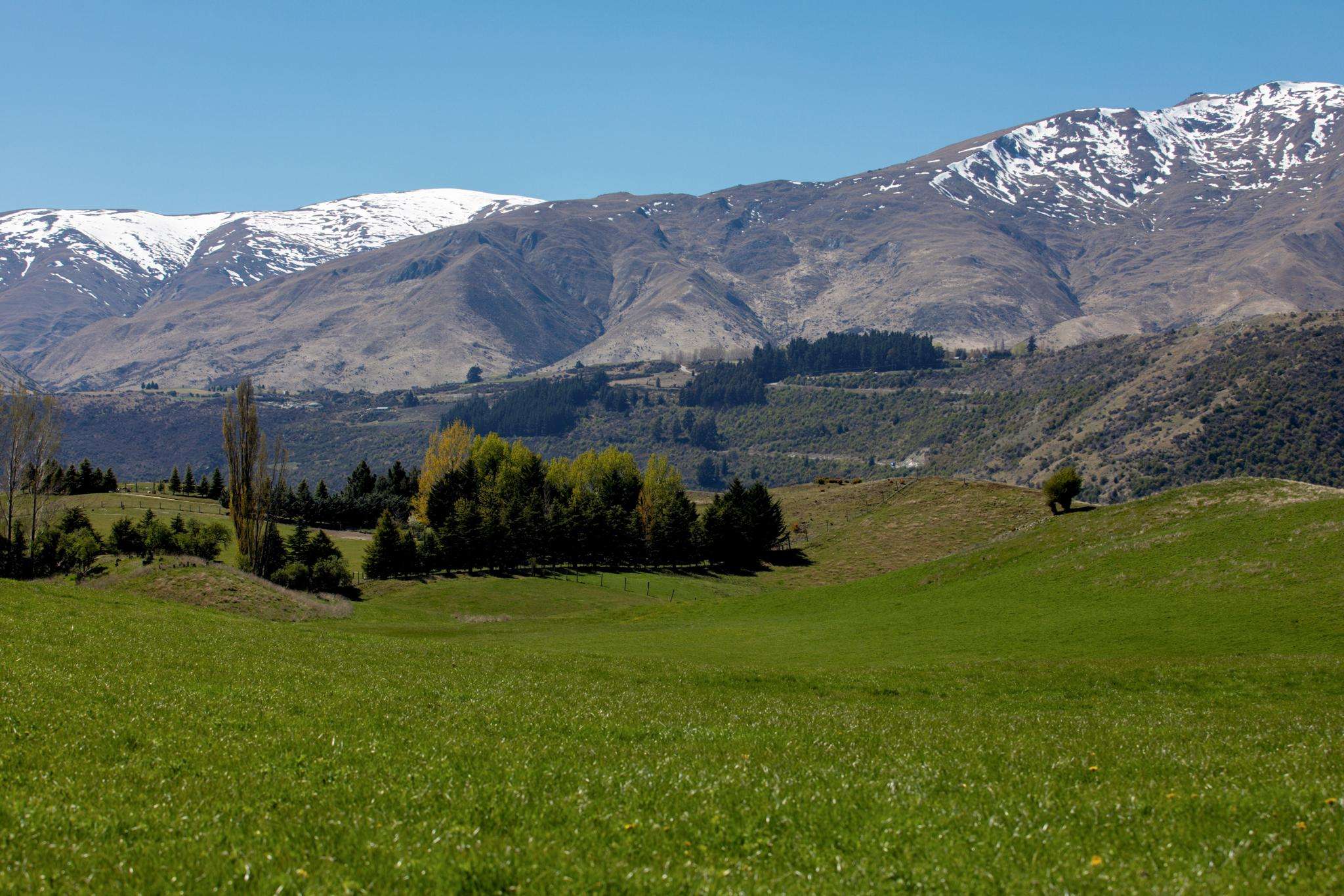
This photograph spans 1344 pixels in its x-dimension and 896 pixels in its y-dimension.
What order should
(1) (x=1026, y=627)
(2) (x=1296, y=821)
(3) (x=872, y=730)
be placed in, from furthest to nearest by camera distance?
1. (1) (x=1026, y=627)
2. (3) (x=872, y=730)
3. (2) (x=1296, y=821)

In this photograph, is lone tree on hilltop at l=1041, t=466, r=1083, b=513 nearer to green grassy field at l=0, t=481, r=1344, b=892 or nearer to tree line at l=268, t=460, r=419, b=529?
green grassy field at l=0, t=481, r=1344, b=892

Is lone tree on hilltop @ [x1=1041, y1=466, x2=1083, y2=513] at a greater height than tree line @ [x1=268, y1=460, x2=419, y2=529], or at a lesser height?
greater

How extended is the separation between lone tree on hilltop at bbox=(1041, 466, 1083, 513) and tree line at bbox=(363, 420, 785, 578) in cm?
3998

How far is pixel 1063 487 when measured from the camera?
253 ft

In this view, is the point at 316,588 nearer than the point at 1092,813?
No

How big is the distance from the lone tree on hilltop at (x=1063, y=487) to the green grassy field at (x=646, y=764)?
4015 cm

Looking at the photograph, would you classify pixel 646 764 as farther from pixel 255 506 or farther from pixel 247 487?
pixel 247 487

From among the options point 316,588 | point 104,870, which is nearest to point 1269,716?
point 104,870

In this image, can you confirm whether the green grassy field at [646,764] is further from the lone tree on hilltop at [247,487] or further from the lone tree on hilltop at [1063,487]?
the lone tree on hilltop at [247,487]

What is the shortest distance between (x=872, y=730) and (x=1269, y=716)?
10.5 metres

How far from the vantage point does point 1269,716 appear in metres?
20.9

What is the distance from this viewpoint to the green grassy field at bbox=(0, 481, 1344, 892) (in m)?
8.76

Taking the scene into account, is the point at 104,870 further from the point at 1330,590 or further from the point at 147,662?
the point at 1330,590

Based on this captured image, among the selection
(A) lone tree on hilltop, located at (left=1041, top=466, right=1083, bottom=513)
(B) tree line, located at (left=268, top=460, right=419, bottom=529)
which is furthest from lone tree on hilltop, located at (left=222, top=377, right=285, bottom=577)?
(A) lone tree on hilltop, located at (left=1041, top=466, right=1083, bottom=513)
